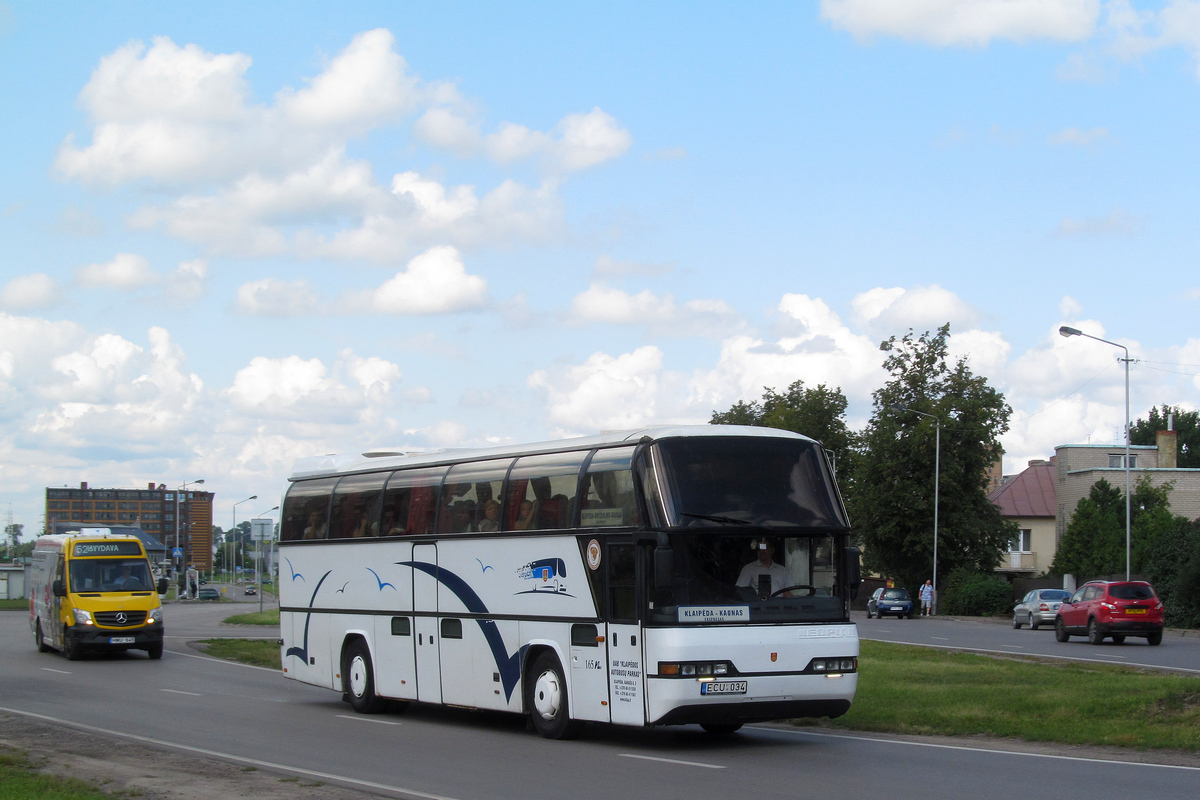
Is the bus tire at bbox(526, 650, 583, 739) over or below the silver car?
over

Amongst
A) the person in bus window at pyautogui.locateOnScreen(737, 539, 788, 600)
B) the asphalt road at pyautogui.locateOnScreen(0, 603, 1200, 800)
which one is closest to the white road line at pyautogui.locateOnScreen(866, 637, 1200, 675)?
the asphalt road at pyautogui.locateOnScreen(0, 603, 1200, 800)

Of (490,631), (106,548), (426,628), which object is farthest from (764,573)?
(106,548)

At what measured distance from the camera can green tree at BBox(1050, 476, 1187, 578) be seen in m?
62.2

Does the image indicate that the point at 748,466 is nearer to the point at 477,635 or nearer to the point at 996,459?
the point at 477,635

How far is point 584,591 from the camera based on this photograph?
14.3m

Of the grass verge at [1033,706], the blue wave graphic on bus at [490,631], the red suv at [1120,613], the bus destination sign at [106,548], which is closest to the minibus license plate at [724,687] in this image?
the blue wave graphic on bus at [490,631]

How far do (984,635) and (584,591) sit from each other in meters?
29.2

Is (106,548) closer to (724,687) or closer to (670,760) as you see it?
(670,760)

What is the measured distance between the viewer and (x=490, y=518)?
1611 centimetres

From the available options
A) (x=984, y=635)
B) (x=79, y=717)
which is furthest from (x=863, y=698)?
(x=984, y=635)

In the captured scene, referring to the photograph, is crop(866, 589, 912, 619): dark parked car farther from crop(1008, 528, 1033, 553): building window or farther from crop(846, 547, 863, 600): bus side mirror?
crop(846, 547, 863, 600): bus side mirror

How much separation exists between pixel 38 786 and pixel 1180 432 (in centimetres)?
10152

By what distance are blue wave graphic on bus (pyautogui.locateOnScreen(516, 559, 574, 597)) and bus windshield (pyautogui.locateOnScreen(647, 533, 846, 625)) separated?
1621 mm

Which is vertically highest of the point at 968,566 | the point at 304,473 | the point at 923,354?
the point at 923,354
